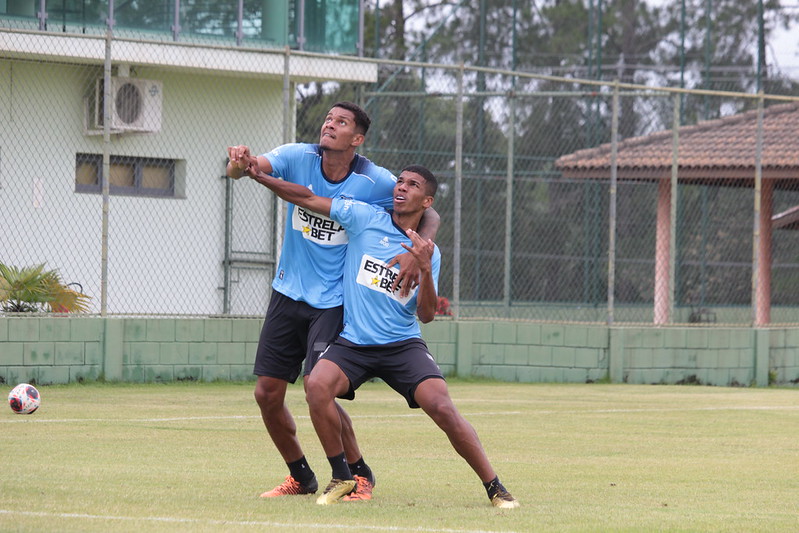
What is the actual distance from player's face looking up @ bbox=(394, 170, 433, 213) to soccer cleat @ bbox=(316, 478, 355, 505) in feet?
4.70

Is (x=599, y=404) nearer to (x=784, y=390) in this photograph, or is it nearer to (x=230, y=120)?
(x=784, y=390)

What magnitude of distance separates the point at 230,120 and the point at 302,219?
452 inches

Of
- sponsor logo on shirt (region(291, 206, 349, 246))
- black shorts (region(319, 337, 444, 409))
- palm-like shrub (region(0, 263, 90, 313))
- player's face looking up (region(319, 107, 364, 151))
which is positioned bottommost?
black shorts (region(319, 337, 444, 409))

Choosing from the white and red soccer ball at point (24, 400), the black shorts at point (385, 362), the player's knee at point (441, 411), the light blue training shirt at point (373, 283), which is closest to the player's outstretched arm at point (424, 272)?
the light blue training shirt at point (373, 283)

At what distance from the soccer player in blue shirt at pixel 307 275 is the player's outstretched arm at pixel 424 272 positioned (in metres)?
0.48

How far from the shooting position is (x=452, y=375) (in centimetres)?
1614

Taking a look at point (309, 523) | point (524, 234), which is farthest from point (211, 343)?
point (524, 234)

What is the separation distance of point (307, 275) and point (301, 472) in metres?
1.07

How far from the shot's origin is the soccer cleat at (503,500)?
682 centimetres

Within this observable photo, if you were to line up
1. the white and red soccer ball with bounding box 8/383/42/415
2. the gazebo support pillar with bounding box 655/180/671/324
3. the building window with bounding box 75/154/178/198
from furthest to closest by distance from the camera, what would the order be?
the gazebo support pillar with bounding box 655/180/671/324 < the building window with bounding box 75/154/178/198 < the white and red soccer ball with bounding box 8/383/42/415

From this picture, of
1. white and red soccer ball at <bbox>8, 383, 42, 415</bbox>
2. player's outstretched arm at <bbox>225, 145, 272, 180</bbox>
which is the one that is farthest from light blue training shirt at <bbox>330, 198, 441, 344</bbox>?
white and red soccer ball at <bbox>8, 383, 42, 415</bbox>

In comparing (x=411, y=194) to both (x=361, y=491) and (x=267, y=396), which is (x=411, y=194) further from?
(x=361, y=491)

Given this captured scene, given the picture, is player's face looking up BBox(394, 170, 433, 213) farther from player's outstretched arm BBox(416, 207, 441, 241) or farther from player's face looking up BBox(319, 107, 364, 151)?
player's face looking up BBox(319, 107, 364, 151)

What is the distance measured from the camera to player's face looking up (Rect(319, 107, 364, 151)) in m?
7.36
